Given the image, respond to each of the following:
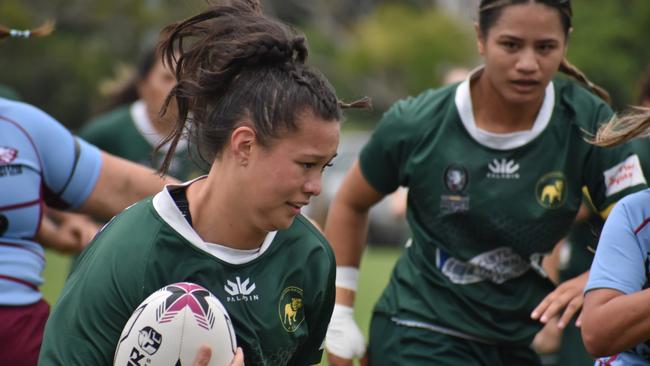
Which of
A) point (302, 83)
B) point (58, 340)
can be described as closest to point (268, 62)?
point (302, 83)

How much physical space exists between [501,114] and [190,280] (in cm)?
176

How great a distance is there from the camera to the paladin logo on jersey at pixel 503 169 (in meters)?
4.95

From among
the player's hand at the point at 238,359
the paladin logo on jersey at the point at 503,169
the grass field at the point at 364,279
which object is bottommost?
the grass field at the point at 364,279

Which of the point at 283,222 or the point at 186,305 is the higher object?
the point at 283,222

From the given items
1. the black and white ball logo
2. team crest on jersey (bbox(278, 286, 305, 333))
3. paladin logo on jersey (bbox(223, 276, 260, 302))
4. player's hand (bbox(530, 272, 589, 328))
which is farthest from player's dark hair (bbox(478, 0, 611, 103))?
the black and white ball logo

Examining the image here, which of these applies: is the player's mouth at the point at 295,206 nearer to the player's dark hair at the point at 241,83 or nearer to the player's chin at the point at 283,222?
the player's chin at the point at 283,222

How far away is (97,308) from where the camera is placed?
358 cm

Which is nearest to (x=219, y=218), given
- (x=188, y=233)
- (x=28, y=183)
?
(x=188, y=233)

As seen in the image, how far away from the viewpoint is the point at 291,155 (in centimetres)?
367

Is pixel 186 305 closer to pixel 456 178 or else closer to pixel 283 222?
pixel 283 222

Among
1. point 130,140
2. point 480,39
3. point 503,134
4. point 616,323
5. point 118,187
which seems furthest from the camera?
point 130,140

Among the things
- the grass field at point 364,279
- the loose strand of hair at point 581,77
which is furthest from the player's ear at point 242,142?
the grass field at point 364,279

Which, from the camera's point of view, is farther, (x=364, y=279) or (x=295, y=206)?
(x=364, y=279)

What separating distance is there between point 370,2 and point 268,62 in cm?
4123
